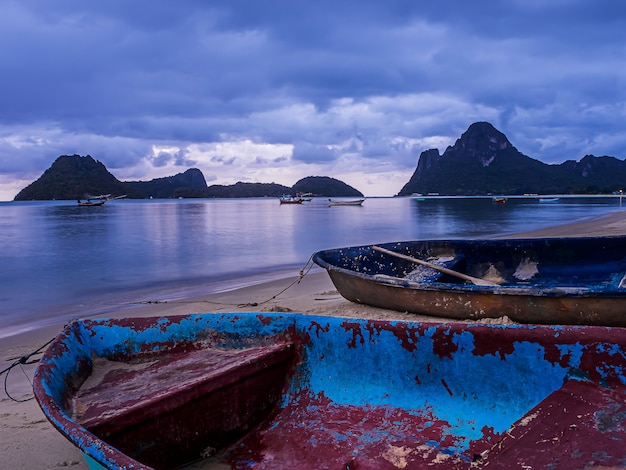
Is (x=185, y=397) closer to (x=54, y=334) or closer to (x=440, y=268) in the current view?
(x=440, y=268)

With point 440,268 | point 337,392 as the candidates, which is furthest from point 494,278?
point 337,392

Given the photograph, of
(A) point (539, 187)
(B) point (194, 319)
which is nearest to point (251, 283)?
(B) point (194, 319)

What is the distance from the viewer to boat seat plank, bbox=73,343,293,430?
8.91 feet

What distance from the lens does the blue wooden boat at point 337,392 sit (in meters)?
2.65

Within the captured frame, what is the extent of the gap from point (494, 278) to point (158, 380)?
632 centimetres

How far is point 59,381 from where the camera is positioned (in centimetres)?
289

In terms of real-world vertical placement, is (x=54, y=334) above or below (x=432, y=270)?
below

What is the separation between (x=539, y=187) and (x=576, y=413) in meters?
150

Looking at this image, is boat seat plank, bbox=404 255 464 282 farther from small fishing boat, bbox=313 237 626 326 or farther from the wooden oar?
the wooden oar

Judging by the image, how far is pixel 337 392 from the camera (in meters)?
3.42

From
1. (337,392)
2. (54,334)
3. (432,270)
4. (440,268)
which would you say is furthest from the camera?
(432,270)

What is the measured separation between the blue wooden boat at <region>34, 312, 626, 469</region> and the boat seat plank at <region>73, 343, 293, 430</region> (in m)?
0.01

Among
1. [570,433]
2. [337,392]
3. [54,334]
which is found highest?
[570,433]

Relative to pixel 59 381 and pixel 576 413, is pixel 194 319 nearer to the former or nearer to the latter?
pixel 59 381
